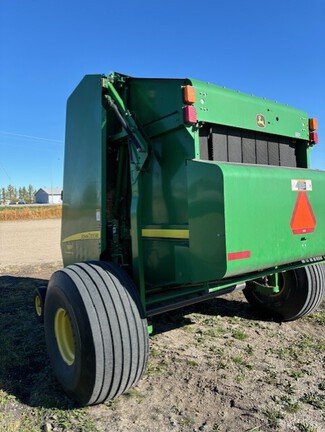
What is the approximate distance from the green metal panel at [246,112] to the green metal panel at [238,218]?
1.81 feet

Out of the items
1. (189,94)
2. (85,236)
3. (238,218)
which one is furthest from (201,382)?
(189,94)

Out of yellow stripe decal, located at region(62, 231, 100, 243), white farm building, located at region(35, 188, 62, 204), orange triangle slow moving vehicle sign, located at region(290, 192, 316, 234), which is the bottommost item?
yellow stripe decal, located at region(62, 231, 100, 243)

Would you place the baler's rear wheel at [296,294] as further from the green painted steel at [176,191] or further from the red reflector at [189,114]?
the red reflector at [189,114]

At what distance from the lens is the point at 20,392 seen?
3.29 meters

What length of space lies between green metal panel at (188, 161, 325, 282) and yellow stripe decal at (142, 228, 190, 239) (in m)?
0.15

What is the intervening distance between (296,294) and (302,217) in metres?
1.74

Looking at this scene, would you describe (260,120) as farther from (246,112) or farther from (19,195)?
(19,195)

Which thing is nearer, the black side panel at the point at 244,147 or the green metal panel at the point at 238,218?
the green metal panel at the point at 238,218

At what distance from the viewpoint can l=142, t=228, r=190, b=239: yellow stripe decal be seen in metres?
3.17

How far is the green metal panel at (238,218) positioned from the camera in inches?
110

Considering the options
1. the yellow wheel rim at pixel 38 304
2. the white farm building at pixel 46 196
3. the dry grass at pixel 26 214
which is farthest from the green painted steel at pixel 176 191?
the white farm building at pixel 46 196

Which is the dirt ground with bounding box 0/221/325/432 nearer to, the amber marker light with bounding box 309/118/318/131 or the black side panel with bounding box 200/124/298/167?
the black side panel with bounding box 200/124/298/167

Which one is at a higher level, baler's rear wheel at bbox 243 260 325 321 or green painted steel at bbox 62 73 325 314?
green painted steel at bbox 62 73 325 314

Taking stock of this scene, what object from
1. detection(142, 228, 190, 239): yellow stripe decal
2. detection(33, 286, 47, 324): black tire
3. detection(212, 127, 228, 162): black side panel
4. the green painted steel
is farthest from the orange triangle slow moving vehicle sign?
detection(33, 286, 47, 324): black tire
